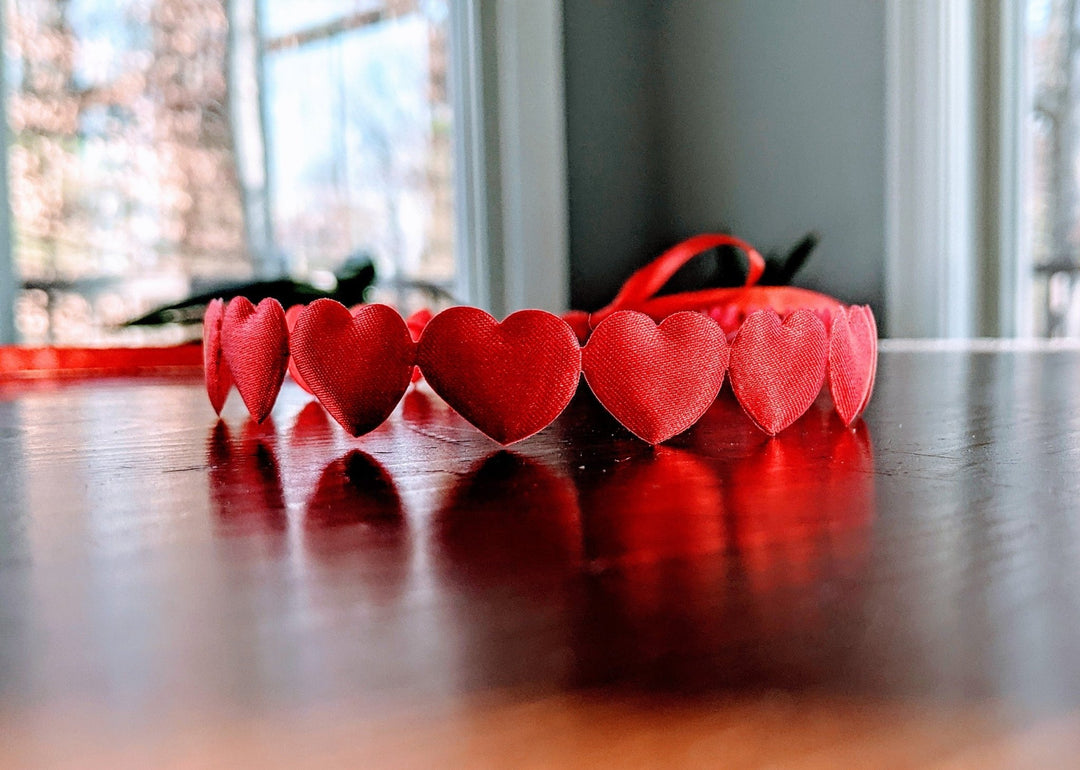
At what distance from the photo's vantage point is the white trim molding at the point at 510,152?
223 centimetres

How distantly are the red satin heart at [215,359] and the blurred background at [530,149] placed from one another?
4.82 feet

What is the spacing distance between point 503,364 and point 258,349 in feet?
0.40

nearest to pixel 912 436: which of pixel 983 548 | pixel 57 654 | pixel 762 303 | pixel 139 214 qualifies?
pixel 983 548

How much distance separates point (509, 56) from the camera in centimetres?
223

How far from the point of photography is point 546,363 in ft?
1.02

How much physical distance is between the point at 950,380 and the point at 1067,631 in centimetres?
64

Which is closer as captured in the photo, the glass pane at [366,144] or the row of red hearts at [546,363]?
the row of red hearts at [546,363]

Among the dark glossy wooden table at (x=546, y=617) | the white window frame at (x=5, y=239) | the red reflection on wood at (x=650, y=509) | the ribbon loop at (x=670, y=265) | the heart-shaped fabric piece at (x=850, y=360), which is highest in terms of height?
the white window frame at (x=5, y=239)

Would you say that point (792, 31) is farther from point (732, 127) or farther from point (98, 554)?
point (98, 554)

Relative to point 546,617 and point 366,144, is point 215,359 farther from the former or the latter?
point 366,144

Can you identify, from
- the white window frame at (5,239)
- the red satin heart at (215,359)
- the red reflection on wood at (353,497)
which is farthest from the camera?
the white window frame at (5,239)

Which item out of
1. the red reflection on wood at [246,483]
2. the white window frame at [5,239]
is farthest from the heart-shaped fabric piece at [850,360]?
the white window frame at [5,239]

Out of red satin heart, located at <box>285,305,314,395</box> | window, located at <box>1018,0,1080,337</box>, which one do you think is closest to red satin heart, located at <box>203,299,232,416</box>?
red satin heart, located at <box>285,305,314,395</box>

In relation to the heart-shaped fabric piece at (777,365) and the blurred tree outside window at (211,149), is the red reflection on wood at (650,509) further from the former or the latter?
the blurred tree outside window at (211,149)
